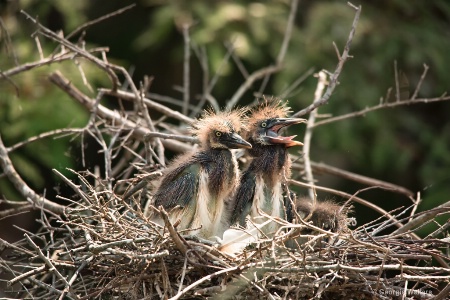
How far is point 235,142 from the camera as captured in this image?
528 cm

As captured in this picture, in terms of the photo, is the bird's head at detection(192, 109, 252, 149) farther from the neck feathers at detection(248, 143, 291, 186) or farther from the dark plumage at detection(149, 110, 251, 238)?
the neck feathers at detection(248, 143, 291, 186)

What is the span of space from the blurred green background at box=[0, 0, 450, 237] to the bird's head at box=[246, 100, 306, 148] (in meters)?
2.58

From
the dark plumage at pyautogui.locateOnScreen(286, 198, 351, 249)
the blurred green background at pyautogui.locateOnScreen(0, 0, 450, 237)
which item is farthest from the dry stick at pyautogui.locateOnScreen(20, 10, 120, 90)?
the blurred green background at pyautogui.locateOnScreen(0, 0, 450, 237)

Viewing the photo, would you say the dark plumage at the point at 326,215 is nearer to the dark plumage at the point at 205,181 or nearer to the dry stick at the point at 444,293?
the dark plumage at the point at 205,181

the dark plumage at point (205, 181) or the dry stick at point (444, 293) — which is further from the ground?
the dark plumage at point (205, 181)

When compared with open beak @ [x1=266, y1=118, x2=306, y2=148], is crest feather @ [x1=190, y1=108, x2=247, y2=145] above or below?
above

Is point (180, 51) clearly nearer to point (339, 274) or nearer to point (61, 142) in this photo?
point (61, 142)

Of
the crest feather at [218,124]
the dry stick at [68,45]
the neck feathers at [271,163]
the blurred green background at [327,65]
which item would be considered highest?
the dry stick at [68,45]

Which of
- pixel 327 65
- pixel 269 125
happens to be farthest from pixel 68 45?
pixel 327 65

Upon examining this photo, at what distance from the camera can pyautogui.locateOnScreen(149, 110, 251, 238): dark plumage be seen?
5113 millimetres

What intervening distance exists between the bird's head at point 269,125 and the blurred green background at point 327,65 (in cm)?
258

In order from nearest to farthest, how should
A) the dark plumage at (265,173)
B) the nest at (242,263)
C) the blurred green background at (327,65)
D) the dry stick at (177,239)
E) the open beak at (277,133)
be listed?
the dry stick at (177,239) → the nest at (242,263) → the dark plumage at (265,173) → the open beak at (277,133) → the blurred green background at (327,65)

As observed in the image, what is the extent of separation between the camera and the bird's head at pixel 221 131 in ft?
17.4

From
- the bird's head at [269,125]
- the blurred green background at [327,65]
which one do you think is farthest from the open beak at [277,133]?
the blurred green background at [327,65]
